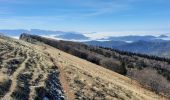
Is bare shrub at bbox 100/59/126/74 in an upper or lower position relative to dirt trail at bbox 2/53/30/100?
lower

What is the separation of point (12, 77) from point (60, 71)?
1712 cm

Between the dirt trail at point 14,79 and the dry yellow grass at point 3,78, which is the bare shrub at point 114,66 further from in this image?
the dry yellow grass at point 3,78

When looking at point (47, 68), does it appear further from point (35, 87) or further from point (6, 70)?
point (35, 87)

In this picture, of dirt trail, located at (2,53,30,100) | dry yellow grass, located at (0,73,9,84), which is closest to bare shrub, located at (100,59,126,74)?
dirt trail, located at (2,53,30,100)

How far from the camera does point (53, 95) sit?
4297cm

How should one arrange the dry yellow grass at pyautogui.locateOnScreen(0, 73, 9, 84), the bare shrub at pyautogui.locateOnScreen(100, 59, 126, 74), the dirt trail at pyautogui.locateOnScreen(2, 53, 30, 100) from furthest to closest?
the bare shrub at pyautogui.locateOnScreen(100, 59, 126, 74) < the dry yellow grass at pyautogui.locateOnScreen(0, 73, 9, 84) < the dirt trail at pyautogui.locateOnScreen(2, 53, 30, 100)

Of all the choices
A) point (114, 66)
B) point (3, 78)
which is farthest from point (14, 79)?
point (114, 66)

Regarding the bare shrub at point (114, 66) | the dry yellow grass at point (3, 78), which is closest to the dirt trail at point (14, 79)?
the dry yellow grass at point (3, 78)

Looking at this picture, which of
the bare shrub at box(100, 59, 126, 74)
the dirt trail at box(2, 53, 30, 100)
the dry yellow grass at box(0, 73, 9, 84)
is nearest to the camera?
the dirt trail at box(2, 53, 30, 100)

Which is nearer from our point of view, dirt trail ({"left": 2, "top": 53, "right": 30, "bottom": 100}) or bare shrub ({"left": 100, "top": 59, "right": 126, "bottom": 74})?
dirt trail ({"left": 2, "top": 53, "right": 30, "bottom": 100})

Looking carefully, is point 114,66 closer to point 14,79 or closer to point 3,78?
point 14,79

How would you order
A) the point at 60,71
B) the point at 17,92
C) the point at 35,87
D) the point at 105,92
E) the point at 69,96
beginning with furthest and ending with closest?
1. the point at 60,71
2. the point at 105,92
3. the point at 69,96
4. the point at 35,87
5. the point at 17,92

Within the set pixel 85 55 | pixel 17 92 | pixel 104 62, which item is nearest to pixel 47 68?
pixel 17 92

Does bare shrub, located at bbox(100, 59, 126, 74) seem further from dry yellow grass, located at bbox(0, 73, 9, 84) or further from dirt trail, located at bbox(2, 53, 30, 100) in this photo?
dry yellow grass, located at bbox(0, 73, 9, 84)
